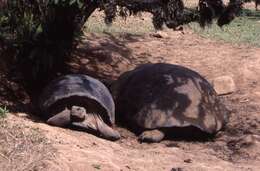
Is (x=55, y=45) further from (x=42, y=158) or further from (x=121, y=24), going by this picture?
(x=121, y=24)

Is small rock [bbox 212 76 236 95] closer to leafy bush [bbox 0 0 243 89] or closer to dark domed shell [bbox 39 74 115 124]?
leafy bush [bbox 0 0 243 89]

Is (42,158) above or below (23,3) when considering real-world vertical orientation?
below

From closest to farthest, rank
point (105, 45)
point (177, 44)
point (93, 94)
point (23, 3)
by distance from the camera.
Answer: point (93, 94), point (23, 3), point (105, 45), point (177, 44)

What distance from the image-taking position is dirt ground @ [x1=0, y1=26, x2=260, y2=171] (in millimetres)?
4761

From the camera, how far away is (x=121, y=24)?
440 inches

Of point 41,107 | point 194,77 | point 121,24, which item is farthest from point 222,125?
point 121,24

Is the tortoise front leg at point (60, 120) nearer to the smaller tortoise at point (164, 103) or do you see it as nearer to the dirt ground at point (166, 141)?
the dirt ground at point (166, 141)

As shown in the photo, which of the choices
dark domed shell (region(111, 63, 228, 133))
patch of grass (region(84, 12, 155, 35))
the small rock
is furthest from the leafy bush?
patch of grass (region(84, 12, 155, 35))

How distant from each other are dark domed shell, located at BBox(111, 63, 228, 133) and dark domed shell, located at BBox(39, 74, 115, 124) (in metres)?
0.33

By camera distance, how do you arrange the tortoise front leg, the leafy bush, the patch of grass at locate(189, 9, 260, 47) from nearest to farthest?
the tortoise front leg < the leafy bush < the patch of grass at locate(189, 9, 260, 47)

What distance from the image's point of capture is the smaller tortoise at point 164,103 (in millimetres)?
6012

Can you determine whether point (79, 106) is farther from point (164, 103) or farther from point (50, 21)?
point (50, 21)

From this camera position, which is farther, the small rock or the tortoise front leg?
the small rock

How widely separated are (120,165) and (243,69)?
4244 millimetres
